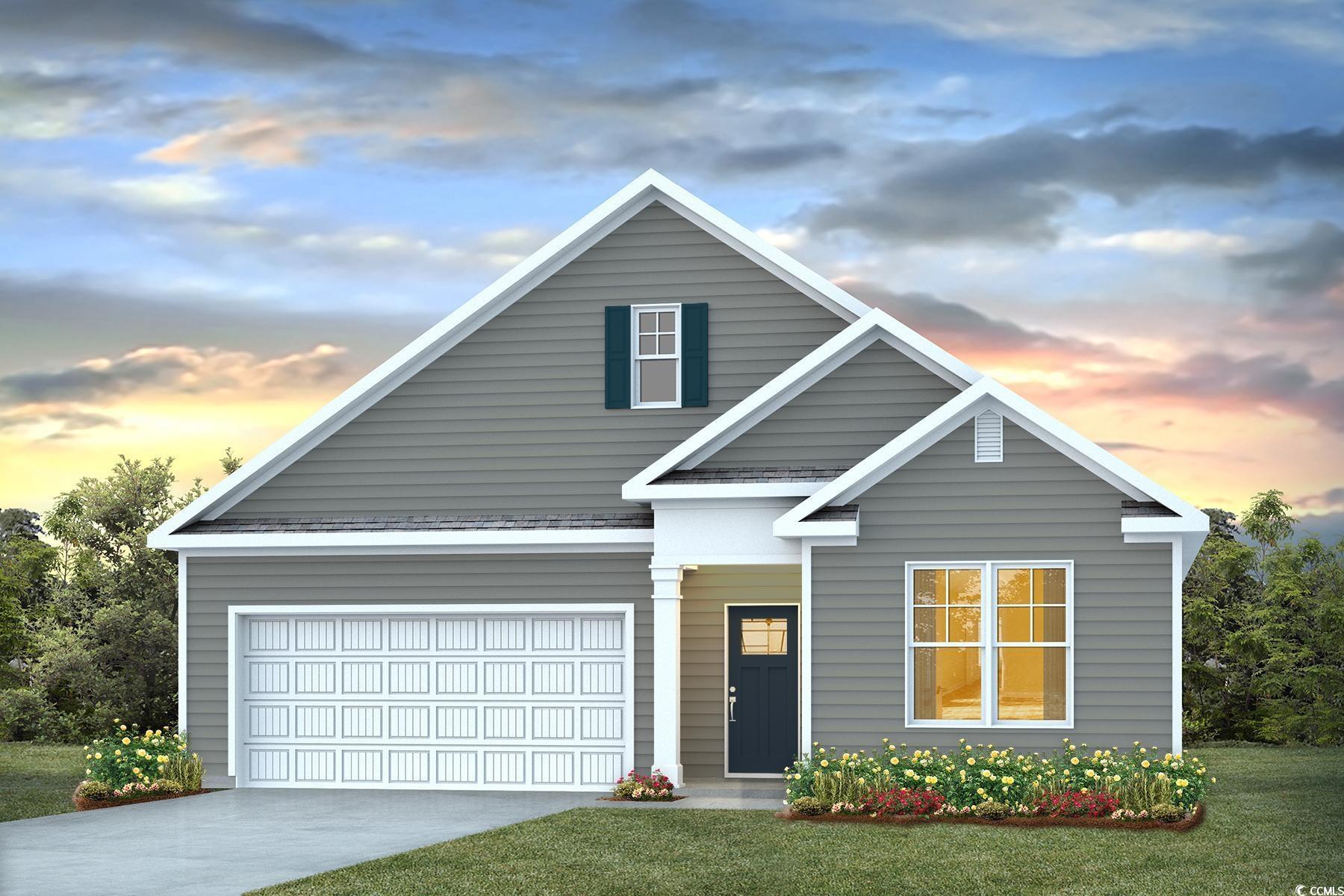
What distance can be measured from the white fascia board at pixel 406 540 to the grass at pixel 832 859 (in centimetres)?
352

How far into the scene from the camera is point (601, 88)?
24.1 metres

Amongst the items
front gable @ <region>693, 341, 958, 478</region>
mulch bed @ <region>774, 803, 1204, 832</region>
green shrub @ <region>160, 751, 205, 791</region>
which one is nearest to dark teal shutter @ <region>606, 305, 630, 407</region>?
front gable @ <region>693, 341, 958, 478</region>

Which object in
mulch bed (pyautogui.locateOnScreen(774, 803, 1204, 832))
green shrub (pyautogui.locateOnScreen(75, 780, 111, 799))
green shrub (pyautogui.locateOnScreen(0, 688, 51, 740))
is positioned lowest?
green shrub (pyautogui.locateOnScreen(0, 688, 51, 740))

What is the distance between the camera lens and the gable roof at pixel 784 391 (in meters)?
17.5

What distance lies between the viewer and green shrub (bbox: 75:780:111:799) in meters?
17.6

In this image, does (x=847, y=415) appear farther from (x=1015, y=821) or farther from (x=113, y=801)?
(x=113, y=801)

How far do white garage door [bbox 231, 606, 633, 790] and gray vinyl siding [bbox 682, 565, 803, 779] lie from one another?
1.10 metres

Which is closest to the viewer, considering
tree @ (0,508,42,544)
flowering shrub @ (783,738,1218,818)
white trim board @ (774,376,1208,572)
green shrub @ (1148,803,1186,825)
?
green shrub @ (1148,803,1186,825)

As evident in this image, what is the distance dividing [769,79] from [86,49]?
36.5 ft

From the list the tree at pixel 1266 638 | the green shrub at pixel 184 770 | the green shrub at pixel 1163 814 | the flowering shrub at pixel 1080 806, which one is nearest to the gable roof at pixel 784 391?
the flowering shrub at pixel 1080 806

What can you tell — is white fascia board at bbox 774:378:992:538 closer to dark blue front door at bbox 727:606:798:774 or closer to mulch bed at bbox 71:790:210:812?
dark blue front door at bbox 727:606:798:774

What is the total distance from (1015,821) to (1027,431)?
4060 mm

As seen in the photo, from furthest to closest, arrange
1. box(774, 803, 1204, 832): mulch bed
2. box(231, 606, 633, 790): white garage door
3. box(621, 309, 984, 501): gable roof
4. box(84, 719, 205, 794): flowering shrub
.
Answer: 1. box(231, 606, 633, 790): white garage door
2. box(84, 719, 205, 794): flowering shrub
3. box(621, 309, 984, 501): gable roof
4. box(774, 803, 1204, 832): mulch bed

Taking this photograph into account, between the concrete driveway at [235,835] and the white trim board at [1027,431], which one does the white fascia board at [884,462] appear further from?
the concrete driveway at [235,835]
